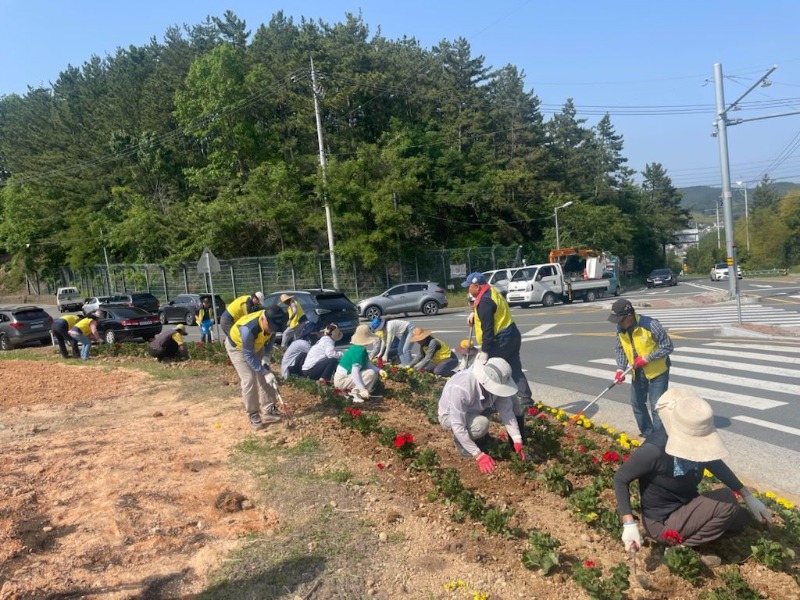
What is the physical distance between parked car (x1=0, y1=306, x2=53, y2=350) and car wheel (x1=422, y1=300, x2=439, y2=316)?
1419 cm

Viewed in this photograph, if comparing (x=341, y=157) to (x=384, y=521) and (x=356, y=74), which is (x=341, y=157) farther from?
(x=384, y=521)

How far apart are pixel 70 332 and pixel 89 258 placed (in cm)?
4038

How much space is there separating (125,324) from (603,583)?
65.7 ft

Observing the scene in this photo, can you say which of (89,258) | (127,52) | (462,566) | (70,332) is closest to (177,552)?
(462,566)

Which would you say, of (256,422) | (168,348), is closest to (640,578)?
(256,422)

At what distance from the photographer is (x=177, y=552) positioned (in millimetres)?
4613

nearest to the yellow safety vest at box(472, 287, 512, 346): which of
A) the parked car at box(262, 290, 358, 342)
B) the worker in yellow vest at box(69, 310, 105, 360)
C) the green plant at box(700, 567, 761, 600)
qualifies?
the green plant at box(700, 567, 761, 600)

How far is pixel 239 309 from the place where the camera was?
8.74m

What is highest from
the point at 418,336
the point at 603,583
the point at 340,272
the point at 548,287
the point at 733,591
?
the point at 340,272

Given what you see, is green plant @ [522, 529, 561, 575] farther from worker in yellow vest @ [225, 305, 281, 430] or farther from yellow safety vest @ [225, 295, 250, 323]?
yellow safety vest @ [225, 295, 250, 323]

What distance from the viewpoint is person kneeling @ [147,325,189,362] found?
47.4ft

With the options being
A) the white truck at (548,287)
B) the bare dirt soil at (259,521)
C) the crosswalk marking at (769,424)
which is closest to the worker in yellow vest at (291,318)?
the bare dirt soil at (259,521)

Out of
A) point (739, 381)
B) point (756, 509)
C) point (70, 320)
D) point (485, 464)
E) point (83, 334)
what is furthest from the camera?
point (70, 320)

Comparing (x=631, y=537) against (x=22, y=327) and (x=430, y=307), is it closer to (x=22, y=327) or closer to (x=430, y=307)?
(x=22, y=327)
